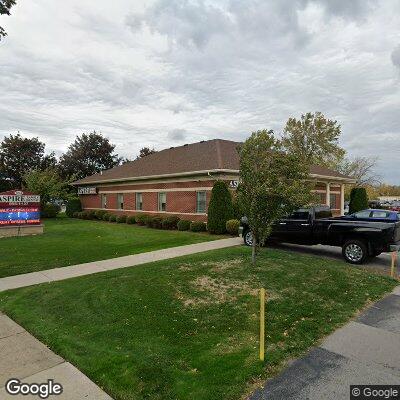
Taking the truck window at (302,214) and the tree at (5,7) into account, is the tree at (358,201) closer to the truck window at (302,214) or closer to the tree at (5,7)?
the truck window at (302,214)

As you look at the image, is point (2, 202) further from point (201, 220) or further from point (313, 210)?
point (313, 210)

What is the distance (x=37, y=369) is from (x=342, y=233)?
9912 millimetres

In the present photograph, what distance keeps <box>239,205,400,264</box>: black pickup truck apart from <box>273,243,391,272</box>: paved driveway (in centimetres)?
34

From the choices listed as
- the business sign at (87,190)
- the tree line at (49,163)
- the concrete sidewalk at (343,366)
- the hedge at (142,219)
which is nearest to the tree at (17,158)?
the tree line at (49,163)

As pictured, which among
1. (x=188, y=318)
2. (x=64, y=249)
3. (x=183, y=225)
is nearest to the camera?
(x=188, y=318)

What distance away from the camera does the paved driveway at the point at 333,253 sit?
1103cm

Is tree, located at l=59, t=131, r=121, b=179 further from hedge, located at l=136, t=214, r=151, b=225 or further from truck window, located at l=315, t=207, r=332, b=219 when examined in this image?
truck window, located at l=315, t=207, r=332, b=219

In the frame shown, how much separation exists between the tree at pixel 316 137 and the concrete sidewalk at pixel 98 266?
34.9 m

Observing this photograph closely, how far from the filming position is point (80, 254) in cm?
1270

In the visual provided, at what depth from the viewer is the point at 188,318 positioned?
6082mm

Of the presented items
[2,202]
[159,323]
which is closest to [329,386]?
[159,323]

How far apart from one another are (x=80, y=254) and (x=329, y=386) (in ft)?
34.5

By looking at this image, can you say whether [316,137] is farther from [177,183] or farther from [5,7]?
[5,7]

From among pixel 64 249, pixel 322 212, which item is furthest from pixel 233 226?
pixel 64 249
